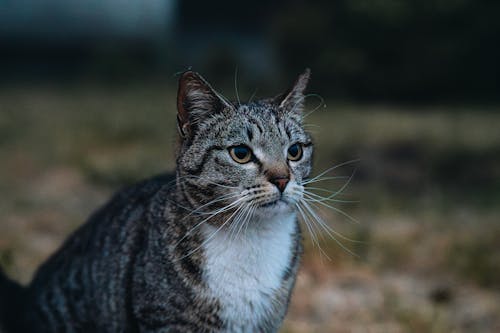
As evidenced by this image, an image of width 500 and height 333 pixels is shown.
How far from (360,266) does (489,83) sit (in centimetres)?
324

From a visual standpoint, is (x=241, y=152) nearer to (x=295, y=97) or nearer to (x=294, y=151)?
(x=294, y=151)

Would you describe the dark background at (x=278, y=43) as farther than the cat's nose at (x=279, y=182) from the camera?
Yes

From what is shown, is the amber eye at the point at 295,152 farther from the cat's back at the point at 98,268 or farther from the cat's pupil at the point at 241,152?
the cat's back at the point at 98,268

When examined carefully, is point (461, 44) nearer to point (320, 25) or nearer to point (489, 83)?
point (489, 83)

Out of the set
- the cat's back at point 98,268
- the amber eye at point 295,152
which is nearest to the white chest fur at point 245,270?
the amber eye at point 295,152

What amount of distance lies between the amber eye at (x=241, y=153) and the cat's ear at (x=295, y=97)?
349 mm

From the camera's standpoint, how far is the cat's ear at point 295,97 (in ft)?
10.3

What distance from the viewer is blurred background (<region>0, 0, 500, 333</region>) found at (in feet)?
14.8

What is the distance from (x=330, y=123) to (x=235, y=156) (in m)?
4.11

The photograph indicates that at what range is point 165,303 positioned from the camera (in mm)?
2832

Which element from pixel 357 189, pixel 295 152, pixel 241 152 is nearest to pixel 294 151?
pixel 295 152

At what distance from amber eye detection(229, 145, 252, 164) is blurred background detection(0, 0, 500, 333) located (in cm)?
54

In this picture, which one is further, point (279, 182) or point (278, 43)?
point (278, 43)

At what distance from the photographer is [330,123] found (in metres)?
6.87
